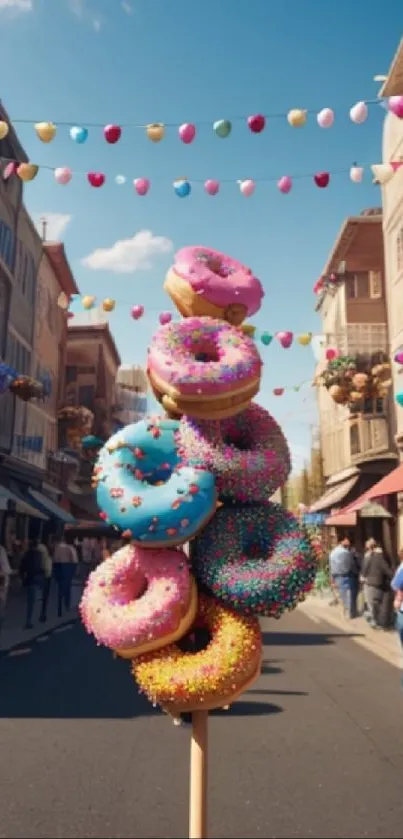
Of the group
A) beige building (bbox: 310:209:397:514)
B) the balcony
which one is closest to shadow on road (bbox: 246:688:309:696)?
beige building (bbox: 310:209:397:514)

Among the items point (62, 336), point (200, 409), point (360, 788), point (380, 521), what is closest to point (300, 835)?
point (360, 788)

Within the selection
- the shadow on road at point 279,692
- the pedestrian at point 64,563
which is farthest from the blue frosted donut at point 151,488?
the pedestrian at point 64,563

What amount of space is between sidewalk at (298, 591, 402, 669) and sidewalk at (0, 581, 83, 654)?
5558 mm

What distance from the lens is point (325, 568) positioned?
2608cm

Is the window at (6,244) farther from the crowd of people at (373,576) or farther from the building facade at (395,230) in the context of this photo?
the crowd of people at (373,576)

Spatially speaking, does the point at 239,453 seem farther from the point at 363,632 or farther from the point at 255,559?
the point at 363,632

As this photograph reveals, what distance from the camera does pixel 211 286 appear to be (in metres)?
4.07

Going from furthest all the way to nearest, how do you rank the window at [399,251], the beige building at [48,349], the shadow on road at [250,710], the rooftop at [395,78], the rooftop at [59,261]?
the rooftop at [59,261]
the beige building at [48,349]
the window at [399,251]
the rooftop at [395,78]
the shadow on road at [250,710]

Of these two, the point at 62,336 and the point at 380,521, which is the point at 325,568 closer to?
the point at 380,521

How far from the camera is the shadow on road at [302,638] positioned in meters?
13.2

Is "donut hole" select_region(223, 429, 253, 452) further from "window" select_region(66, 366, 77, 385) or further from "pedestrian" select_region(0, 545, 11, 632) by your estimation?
"window" select_region(66, 366, 77, 385)

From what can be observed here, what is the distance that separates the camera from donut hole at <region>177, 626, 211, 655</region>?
12.1ft

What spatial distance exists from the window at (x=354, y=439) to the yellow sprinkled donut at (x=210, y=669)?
26154 millimetres

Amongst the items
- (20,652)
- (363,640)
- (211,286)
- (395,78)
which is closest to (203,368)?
(211,286)
